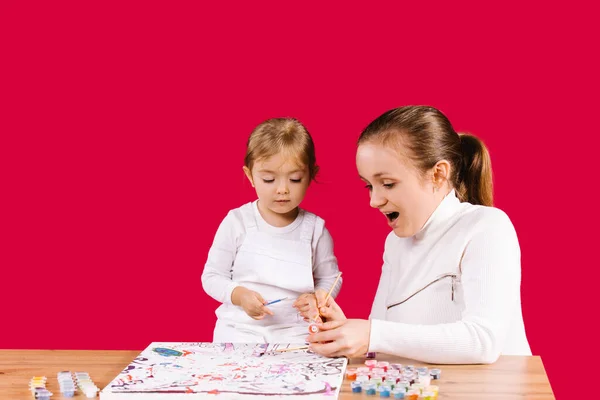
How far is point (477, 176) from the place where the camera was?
3.30m

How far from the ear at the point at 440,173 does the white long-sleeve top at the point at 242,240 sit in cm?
71

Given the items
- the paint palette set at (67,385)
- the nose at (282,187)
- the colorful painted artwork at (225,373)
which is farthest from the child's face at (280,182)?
the paint palette set at (67,385)

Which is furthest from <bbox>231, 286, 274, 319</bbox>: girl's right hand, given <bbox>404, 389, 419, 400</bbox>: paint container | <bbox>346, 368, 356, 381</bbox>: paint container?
<bbox>404, 389, 419, 400</bbox>: paint container

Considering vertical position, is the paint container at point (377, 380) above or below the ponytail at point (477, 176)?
below

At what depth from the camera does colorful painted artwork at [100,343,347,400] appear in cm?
235

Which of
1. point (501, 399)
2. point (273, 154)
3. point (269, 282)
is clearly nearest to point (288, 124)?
point (273, 154)

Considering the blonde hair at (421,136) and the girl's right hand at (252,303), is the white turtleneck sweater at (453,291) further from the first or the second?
the girl's right hand at (252,303)

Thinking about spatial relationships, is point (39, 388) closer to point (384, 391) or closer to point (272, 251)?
point (384, 391)

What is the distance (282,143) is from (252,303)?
0.56m

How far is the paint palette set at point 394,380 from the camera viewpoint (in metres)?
2.38

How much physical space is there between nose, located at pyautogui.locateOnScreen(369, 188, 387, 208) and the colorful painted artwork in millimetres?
494

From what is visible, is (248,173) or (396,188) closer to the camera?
(396,188)

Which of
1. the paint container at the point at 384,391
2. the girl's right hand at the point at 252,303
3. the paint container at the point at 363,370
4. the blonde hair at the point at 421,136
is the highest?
the blonde hair at the point at 421,136

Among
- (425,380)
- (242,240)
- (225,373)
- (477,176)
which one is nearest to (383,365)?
(425,380)
